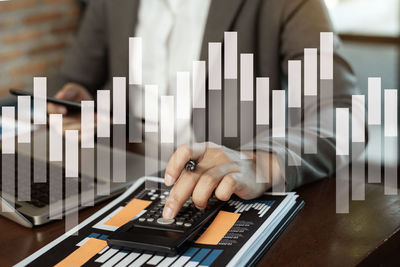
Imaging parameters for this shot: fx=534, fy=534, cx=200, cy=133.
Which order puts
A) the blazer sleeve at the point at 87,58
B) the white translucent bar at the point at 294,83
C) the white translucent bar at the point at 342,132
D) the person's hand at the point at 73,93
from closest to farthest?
1. the white translucent bar at the point at 342,132
2. the white translucent bar at the point at 294,83
3. the person's hand at the point at 73,93
4. the blazer sleeve at the point at 87,58

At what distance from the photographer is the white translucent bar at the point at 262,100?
1.34 metres

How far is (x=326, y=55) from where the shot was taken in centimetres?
118

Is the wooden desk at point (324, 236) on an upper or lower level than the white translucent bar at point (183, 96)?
lower

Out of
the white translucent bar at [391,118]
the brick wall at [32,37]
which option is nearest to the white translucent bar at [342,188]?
the white translucent bar at [391,118]

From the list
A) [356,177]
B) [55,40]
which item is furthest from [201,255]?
[55,40]

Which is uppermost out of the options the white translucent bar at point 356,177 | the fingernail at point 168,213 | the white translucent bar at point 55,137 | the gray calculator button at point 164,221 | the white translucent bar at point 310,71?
the white translucent bar at point 310,71

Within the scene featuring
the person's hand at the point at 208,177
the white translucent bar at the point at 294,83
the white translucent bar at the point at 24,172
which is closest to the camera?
the person's hand at the point at 208,177

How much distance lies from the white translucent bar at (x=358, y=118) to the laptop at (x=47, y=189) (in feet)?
1.33

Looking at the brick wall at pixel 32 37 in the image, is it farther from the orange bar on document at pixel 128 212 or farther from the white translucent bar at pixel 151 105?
the orange bar on document at pixel 128 212

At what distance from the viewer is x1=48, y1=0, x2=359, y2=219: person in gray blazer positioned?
79 centimetres

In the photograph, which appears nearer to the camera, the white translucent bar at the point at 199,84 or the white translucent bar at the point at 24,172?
the white translucent bar at the point at 24,172

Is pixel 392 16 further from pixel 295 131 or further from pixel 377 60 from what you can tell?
pixel 295 131

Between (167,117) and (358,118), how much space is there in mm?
529

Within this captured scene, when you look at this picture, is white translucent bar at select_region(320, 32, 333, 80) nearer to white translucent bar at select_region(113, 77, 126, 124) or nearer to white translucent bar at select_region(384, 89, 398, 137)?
white translucent bar at select_region(113, 77, 126, 124)
